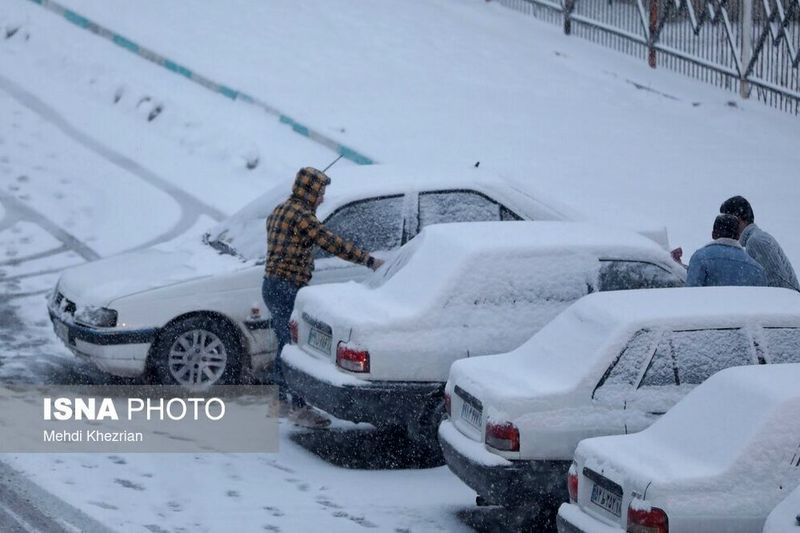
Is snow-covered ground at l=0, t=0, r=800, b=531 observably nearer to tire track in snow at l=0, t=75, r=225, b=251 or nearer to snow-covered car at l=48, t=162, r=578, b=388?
tire track in snow at l=0, t=75, r=225, b=251

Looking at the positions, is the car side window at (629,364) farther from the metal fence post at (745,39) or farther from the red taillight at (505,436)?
the metal fence post at (745,39)

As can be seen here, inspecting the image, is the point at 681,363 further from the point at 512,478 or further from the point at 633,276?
the point at 633,276

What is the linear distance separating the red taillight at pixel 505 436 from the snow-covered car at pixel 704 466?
60 centimetres

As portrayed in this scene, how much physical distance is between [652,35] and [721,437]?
592 inches

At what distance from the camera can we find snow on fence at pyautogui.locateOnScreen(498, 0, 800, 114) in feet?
62.6

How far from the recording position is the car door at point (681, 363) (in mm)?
7957

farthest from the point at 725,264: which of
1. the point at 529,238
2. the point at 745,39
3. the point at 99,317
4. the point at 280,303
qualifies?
the point at 745,39

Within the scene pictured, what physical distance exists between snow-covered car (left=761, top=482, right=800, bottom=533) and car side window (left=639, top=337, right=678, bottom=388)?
182 cm

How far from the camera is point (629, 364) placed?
7.99 metres

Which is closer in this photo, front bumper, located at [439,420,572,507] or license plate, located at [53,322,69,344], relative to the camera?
front bumper, located at [439,420,572,507]

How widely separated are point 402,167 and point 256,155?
20.2ft

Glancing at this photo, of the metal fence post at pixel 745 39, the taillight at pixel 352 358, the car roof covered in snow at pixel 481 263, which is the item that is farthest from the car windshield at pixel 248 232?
the metal fence post at pixel 745 39

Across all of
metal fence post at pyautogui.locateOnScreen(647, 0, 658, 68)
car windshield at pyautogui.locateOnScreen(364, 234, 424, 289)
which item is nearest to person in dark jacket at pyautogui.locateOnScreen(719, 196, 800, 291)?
car windshield at pyautogui.locateOnScreen(364, 234, 424, 289)

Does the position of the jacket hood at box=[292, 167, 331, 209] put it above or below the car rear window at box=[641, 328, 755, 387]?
above
